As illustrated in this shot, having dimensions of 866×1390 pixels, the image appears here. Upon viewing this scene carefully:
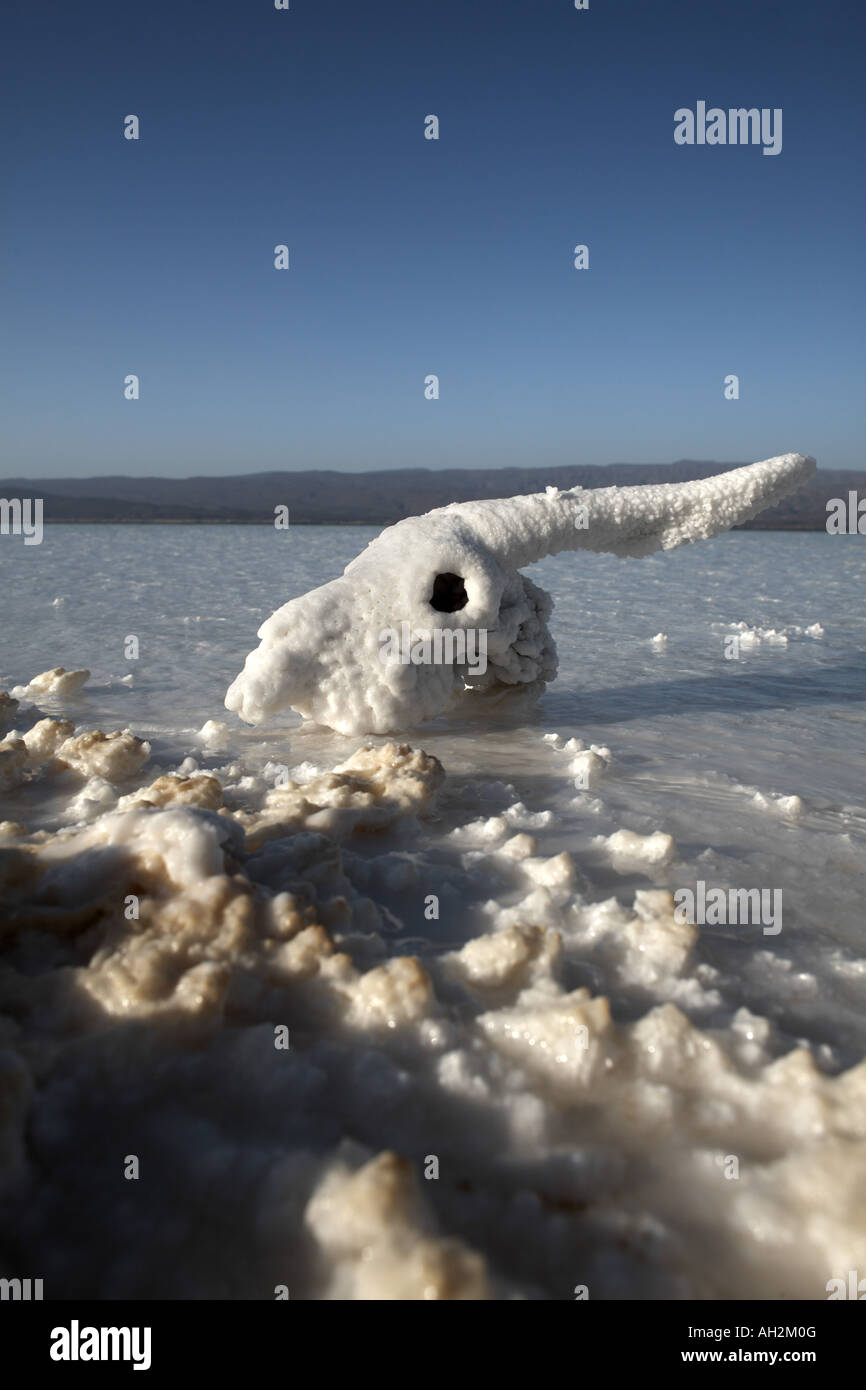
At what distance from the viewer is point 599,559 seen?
18.3 metres

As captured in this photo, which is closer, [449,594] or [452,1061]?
[452,1061]

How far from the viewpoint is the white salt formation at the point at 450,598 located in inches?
169

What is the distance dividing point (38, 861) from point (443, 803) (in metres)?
1.70

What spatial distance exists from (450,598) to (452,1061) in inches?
128

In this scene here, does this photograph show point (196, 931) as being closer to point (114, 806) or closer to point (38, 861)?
point (38, 861)

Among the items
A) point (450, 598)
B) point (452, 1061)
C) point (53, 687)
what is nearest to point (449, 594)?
point (450, 598)

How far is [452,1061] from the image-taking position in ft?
5.68

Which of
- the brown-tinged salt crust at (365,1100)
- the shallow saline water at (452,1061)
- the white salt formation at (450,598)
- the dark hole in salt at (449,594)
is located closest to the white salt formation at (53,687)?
the white salt formation at (450,598)

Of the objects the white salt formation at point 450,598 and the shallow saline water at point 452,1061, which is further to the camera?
the white salt formation at point 450,598

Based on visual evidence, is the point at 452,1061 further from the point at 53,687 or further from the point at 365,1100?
the point at 53,687

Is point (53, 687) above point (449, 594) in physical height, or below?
below

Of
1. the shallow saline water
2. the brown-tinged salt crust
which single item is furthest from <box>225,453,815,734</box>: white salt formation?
the brown-tinged salt crust

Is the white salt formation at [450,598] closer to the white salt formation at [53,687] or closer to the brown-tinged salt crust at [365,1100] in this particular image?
the white salt formation at [53,687]
